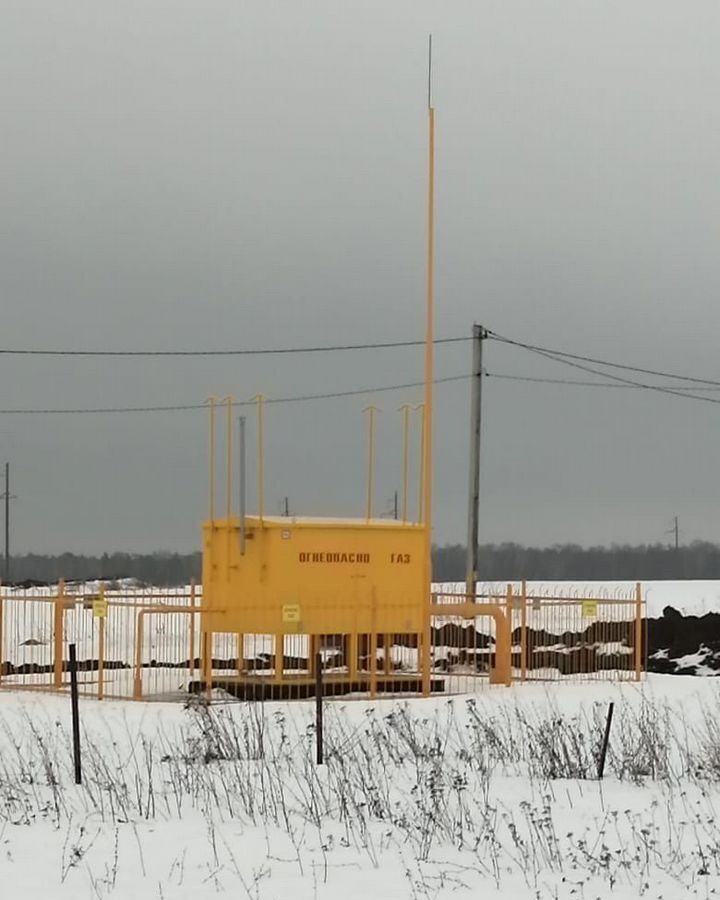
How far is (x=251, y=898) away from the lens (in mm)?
11430

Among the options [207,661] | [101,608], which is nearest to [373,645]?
[207,661]

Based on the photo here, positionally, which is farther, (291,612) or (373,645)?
(373,645)

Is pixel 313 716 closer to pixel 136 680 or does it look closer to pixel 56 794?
pixel 136 680

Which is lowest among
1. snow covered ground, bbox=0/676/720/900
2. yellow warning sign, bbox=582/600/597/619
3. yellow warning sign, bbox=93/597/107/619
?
snow covered ground, bbox=0/676/720/900

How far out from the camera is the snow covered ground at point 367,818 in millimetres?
12047

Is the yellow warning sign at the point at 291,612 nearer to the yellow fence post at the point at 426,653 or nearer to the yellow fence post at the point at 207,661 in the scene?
the yellow fence post at the point at 207,661

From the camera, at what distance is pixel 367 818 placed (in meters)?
14.3

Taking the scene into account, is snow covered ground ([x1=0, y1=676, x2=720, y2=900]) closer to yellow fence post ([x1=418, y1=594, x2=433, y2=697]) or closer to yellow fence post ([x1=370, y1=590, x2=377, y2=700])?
yellow fence post ([x1=370, y1=590, x2=377, y2=700])

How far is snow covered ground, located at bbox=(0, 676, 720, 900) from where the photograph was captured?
12047 millimetres

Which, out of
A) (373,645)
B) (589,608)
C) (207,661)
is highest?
(589,608)

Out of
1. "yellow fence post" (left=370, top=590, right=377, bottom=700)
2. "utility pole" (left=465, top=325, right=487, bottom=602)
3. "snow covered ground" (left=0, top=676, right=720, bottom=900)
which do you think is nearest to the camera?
"snow covered ground" (left=0, top=676, right=720, bottom=900)

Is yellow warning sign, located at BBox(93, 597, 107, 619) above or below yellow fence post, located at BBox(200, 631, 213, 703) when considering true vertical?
above

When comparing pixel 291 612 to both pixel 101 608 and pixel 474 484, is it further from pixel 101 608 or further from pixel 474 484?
pixel 474 484

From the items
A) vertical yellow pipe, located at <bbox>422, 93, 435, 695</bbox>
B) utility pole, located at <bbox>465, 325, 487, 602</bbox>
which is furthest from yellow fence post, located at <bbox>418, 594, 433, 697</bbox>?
utility pole, located at <bbox>465, 325, 487, 602</bbox>
